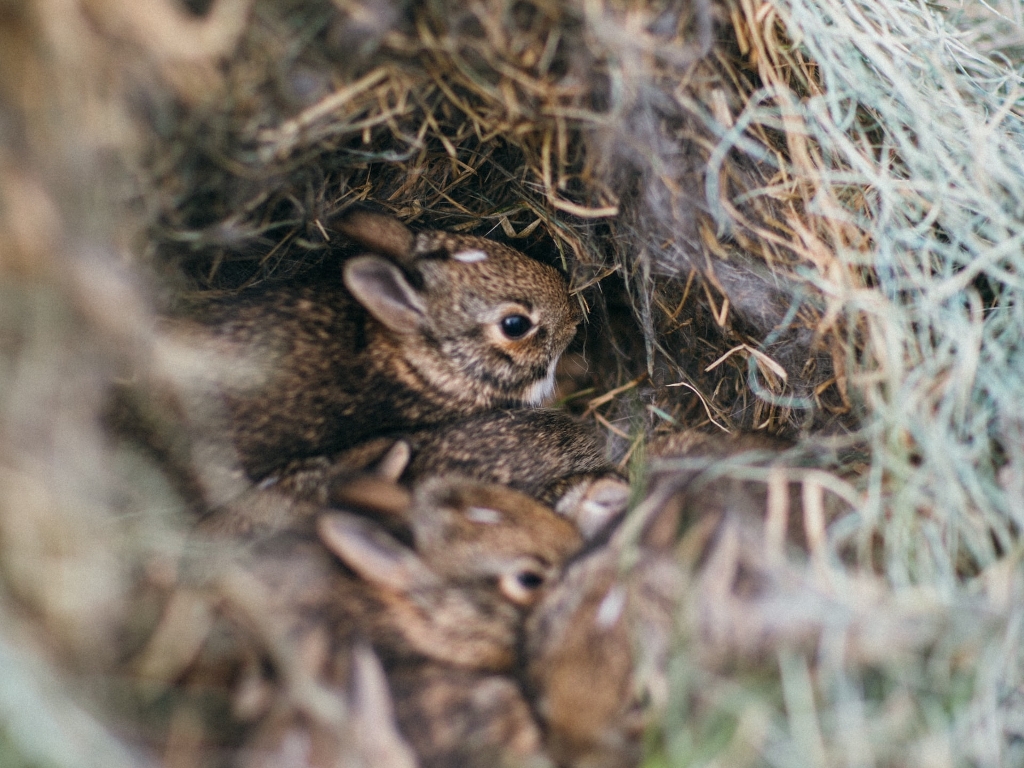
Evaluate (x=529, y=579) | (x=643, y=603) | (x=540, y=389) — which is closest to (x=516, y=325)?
(x=540, y=389)

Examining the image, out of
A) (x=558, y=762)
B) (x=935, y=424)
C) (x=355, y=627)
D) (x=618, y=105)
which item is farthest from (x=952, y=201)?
(x=355, y=627)

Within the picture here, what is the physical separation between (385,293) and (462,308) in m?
0.29

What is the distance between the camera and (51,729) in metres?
1.49

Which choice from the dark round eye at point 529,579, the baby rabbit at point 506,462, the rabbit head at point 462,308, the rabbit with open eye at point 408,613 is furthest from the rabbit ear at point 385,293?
the dark round eye at point 529,579

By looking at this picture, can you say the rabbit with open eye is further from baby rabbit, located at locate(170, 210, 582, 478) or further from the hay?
baby rabbit, located at locate(170, 210, 582, 478)

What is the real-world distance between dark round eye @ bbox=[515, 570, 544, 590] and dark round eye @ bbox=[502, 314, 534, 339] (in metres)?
1.06

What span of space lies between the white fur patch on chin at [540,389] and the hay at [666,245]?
1.21ft

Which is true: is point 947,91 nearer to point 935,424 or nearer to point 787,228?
point 787,228

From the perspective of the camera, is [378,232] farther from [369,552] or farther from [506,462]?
[369,552]

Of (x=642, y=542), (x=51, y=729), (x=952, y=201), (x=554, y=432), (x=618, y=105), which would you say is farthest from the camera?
(x=554, y=432)

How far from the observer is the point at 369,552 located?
210cm

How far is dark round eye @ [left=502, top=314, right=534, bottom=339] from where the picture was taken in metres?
2.94

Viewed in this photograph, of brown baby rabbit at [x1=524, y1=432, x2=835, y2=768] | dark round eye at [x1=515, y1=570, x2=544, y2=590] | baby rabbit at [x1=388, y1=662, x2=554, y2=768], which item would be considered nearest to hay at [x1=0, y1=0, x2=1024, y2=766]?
brown baby rabbit at [x1=524, y1=432, x2=835, y2=768]

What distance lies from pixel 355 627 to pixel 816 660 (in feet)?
3.69
